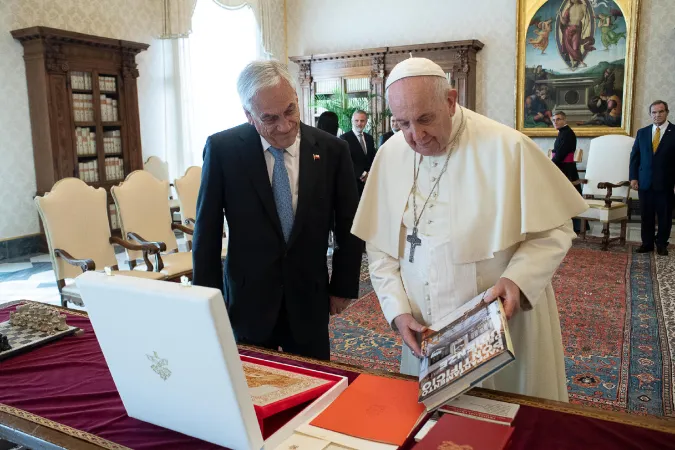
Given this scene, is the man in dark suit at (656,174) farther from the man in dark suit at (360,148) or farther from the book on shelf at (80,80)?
the book on shelf at (80,80)

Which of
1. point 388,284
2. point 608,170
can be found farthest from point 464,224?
point 608,170

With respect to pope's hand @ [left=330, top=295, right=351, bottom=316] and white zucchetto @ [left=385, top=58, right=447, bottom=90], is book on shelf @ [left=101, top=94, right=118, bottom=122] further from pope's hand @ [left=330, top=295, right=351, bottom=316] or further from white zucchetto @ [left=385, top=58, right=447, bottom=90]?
white zucchetto @ [left=385, top=58, right=447, bottom=90]

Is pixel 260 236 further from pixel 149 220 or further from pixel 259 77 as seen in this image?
pixel 149 220

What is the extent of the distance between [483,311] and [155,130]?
28.1ft

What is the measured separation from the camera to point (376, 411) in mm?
1430

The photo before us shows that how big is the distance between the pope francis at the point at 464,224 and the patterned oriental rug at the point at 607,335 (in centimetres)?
168

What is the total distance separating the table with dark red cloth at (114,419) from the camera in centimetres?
131

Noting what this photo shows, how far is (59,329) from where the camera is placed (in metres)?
2.09

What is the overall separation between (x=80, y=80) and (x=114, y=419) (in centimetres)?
733

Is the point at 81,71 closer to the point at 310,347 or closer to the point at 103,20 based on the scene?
the point at 103,20

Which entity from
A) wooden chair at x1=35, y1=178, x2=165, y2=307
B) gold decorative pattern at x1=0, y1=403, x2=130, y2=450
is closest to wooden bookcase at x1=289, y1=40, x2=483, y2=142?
wooden chair at x1=35, y1=178, x2=165, y2=307

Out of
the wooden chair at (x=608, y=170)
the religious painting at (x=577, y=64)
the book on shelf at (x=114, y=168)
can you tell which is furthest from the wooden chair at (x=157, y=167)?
Answer: the wooden chair at (x=608, y=170)

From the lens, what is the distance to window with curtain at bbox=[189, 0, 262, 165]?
31.6 ft

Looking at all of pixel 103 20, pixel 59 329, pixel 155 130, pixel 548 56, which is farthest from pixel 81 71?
pixel 548 56
